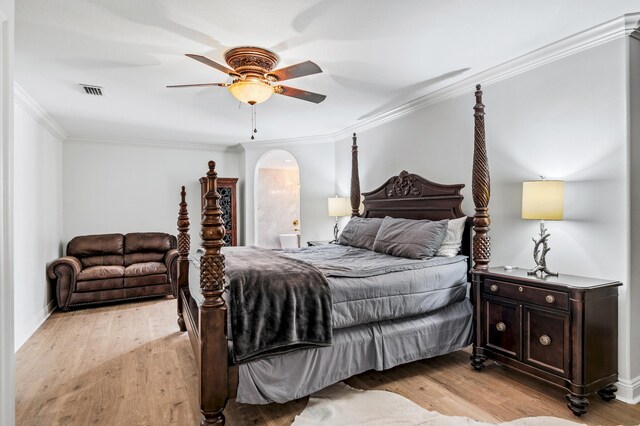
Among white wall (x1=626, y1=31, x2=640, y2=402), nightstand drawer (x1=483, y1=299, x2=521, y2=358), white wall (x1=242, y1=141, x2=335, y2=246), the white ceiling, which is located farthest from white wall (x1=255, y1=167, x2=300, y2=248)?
white wall (x1=626, y1=31, x2=640, y2=402)

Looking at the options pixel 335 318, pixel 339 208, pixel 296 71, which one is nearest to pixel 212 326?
pixel 335 318

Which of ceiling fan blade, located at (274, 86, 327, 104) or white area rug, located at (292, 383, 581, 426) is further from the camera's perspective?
ceiling fan blade, located at (274, 86, 327, 104)

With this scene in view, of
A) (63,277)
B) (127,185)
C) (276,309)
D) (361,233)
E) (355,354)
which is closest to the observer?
(276,309)

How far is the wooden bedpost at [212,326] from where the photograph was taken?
81.8 inches

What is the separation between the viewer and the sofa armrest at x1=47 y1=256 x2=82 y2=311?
15.8 ft

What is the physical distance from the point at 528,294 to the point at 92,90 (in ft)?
14.5

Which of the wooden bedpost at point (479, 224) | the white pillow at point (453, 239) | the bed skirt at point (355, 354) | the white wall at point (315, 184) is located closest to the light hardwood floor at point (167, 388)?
the bed skirt at point (355, 354)

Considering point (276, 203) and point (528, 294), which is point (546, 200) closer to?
point (528, 294)

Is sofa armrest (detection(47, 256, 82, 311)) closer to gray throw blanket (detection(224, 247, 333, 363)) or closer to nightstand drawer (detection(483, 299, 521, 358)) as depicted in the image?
gray throw blanket (detection(224, 247, 333, 363))

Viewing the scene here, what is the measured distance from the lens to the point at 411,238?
351 cm

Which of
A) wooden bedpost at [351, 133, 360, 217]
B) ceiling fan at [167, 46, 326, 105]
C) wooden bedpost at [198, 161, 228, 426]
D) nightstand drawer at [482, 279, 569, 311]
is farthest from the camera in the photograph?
wooden bedpost at [351, 133, 360, 217]

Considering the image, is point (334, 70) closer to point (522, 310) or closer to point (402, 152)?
point (402, 152)

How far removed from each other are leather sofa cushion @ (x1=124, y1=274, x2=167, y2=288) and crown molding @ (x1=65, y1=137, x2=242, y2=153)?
7.87 feet

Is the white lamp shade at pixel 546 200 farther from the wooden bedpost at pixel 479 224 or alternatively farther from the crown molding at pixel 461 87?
the crown molding at pixel 461 87
